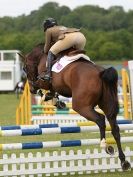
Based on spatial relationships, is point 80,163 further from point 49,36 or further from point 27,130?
point 49,36

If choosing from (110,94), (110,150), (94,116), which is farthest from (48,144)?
(110,94)

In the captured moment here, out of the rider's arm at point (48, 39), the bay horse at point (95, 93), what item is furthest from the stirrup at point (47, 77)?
the rider's arm at point (48, 39)

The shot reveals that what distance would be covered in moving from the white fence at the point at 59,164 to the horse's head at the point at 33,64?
1.30 meters

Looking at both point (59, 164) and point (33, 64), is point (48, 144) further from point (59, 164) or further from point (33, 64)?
point (33, 64)

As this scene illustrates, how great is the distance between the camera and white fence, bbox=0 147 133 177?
6738 millimetres

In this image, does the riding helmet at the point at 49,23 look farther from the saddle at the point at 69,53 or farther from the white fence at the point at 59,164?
the white fence at the point at 59,164

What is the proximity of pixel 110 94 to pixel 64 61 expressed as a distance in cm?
83

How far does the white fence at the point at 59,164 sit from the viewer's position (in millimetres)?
6738

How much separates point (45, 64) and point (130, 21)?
94314 millimetres

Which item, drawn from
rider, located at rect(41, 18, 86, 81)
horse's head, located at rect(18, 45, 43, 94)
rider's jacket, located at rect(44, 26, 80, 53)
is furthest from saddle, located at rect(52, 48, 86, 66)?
horse's head, located at rect(18, 45, 43, 94)

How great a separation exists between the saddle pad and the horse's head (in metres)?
0.75

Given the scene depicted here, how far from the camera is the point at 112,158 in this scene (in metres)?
7.38

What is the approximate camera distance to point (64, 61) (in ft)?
22.8

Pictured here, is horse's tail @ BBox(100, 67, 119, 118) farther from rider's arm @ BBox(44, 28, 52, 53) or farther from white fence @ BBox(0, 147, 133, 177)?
rider's arm @ BBox(44, 28, 52, 53)
